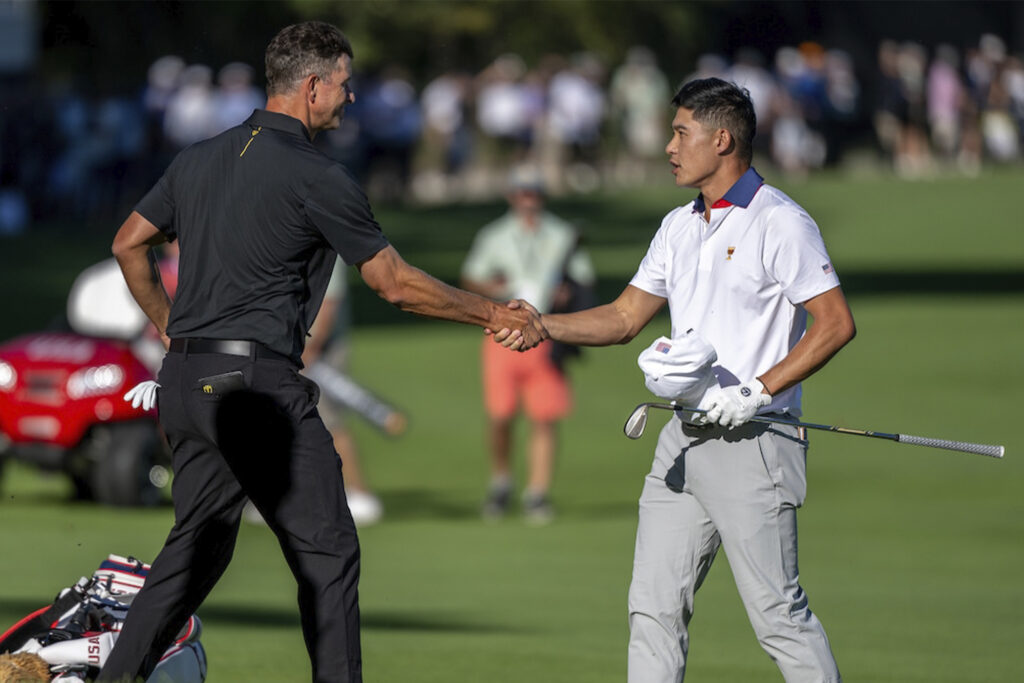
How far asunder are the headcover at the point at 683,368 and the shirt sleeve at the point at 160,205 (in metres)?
1.65

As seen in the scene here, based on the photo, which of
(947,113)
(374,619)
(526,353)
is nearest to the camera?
(374,619)

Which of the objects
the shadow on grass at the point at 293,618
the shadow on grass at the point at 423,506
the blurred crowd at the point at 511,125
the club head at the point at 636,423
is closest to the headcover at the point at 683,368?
the club head at the point at 636,423

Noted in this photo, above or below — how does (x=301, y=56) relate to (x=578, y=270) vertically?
above

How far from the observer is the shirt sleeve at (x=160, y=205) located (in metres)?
6.55

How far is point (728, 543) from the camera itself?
648 centimetres

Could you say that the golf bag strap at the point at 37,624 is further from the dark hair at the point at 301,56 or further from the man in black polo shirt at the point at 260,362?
the dark hair at the point at 301,56

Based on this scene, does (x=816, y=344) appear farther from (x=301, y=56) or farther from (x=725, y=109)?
(x=301, y=56)

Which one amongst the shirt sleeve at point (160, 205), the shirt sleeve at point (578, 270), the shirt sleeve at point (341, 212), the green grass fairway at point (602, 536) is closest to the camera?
the shirt sleeve at point (341, 212)

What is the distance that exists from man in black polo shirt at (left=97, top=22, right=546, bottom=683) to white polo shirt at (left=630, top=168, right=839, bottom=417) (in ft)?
3.18

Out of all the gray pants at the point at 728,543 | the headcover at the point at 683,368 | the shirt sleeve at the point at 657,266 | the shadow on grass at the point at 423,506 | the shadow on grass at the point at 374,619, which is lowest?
the shadow on grass at the point at 423,506

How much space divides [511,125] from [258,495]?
33406mm

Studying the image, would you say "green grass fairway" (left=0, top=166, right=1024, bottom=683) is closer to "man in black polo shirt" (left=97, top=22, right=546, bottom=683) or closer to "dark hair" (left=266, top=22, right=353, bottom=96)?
"man in black polo shirt" (left=97, top=22, right=546, bottom=683)

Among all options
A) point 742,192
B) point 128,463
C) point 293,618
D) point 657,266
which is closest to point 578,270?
point 128,463

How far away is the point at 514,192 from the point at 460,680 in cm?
639
